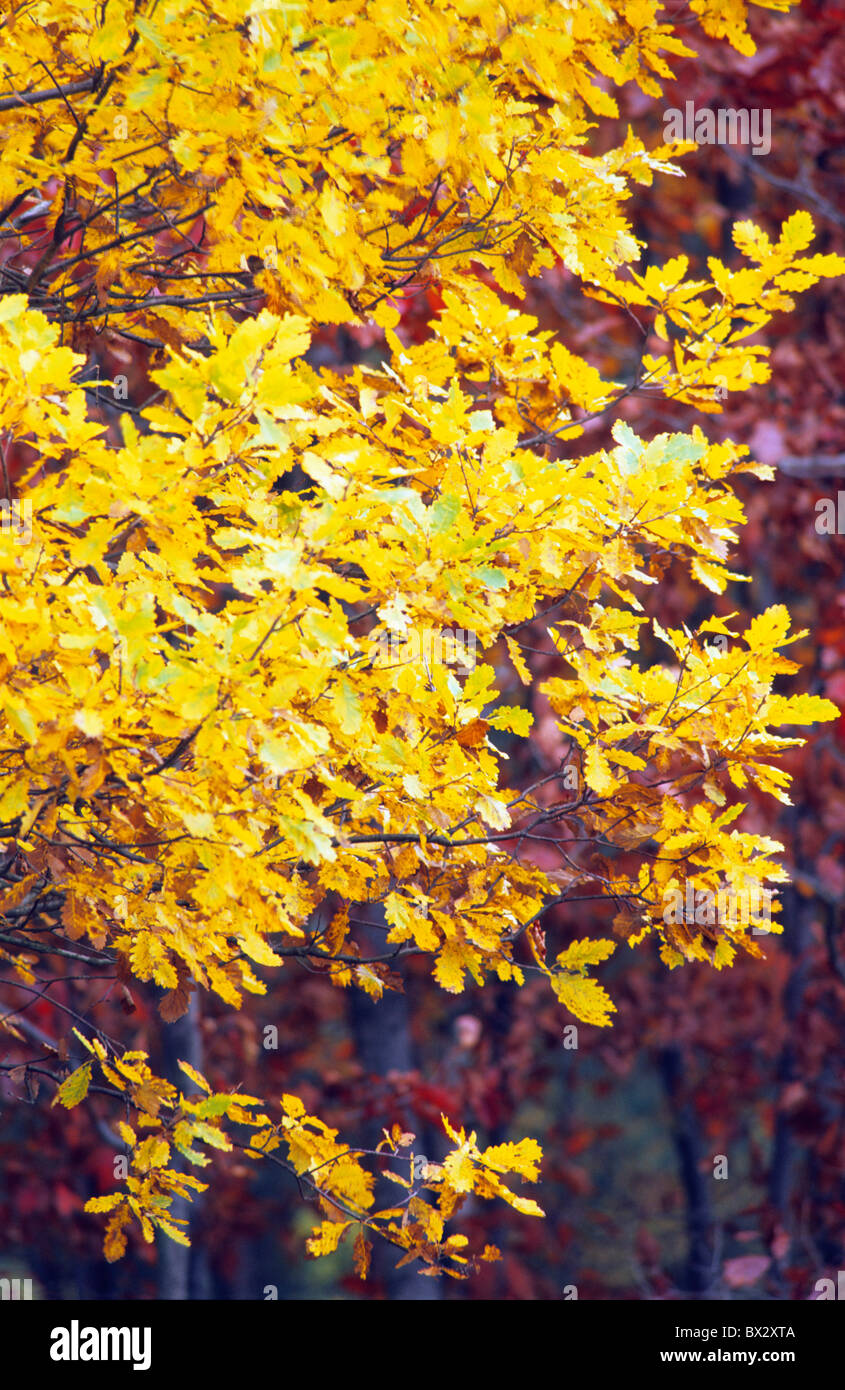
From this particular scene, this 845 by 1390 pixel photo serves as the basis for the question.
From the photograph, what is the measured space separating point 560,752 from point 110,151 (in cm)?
444

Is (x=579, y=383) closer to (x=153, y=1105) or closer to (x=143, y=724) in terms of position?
(x=143, y=724)

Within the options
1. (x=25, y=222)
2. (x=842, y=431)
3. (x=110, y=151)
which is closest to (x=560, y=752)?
(x=842, y=431)

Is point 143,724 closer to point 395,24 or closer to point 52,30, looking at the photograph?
point 395,24

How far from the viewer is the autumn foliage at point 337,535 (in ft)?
7.61

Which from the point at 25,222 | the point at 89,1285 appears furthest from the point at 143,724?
the point at 89,1285

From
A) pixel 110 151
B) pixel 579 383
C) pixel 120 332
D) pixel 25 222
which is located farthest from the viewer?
pixel 25 222

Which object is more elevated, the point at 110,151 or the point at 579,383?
the point at 110,151

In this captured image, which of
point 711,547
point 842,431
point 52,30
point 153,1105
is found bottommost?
point 153,1105

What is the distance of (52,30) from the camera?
10.3 feet

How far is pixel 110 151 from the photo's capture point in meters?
2.92

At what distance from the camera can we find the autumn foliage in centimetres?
232

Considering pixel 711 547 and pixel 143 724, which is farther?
pixel 711 547

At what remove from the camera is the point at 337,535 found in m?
2.55

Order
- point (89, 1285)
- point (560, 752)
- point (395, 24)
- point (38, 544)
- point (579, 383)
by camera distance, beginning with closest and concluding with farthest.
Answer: point (38, 544) → point (395, 24) → point (579, 383) → point (560, 752) → point (89, 1285)
